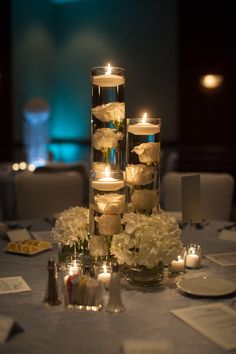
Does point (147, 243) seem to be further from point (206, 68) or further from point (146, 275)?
point (206, 68)

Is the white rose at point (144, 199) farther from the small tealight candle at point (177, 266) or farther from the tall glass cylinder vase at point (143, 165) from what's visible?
the small tealight candle at point (177, 266)

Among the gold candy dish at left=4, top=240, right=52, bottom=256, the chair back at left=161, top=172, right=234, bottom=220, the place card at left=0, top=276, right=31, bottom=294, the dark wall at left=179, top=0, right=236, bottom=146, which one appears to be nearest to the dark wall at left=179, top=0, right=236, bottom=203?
the dark wall at left=179, top=0, right=236, bottom=146

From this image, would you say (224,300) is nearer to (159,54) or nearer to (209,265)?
(209,265)

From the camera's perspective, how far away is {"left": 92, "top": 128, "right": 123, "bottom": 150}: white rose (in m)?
1.61

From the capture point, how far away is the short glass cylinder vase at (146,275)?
154 centimetres

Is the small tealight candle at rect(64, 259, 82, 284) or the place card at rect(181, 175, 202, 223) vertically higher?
the place card at rect(181, 175, 202, 223)

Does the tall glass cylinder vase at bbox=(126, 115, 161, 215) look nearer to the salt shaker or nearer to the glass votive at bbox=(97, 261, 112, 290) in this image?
the glass votive at bbox=(97, 261, 112, 290)

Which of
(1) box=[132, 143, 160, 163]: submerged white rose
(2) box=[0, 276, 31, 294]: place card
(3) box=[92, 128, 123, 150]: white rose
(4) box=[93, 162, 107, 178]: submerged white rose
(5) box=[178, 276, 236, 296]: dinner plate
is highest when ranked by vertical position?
(3) box=[92, 128, 123, 150]: white rose

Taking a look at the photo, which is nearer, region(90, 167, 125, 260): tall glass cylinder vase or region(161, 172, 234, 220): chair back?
region(90, 167, 125, 260): tall glass cylinder vase

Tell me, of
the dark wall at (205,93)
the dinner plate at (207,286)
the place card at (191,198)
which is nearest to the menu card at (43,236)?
the place card at (191,198)

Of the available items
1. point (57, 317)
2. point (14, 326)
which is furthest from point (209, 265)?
point (14, 326)

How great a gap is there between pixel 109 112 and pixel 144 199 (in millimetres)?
301

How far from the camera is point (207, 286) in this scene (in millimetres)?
1532

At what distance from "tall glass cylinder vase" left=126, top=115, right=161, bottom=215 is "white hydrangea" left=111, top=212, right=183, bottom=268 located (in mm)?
92
